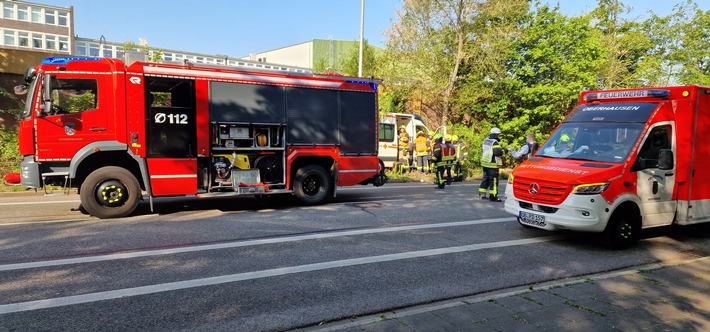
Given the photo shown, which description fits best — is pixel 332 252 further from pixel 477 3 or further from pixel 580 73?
pixel 580 73

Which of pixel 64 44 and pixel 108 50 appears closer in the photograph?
pixel 108 50

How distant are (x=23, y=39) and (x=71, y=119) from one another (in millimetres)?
60680

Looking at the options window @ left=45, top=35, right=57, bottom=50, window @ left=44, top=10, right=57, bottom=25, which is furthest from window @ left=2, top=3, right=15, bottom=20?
window @ left=45, top=35, right=57, bottom=50

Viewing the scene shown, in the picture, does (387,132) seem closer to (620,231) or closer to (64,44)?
(620,231)

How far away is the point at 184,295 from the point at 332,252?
2.15m

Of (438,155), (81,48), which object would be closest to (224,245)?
(438,155)

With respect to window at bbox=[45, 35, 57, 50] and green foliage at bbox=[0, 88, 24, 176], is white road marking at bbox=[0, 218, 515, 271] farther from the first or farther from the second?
window at bbox=[45, 35, 57, 50]

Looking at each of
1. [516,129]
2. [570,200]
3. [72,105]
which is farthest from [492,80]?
[72,105]

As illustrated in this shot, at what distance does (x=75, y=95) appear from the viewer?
8328 mm

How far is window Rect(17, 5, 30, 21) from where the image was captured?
178 feet

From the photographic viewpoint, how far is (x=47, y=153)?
8008 millimetres

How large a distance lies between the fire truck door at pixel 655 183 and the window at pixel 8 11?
68063 millimetres

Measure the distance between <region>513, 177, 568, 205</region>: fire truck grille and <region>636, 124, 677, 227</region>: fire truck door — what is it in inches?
48.2

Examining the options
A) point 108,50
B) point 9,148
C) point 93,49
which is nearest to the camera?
point 9,148
